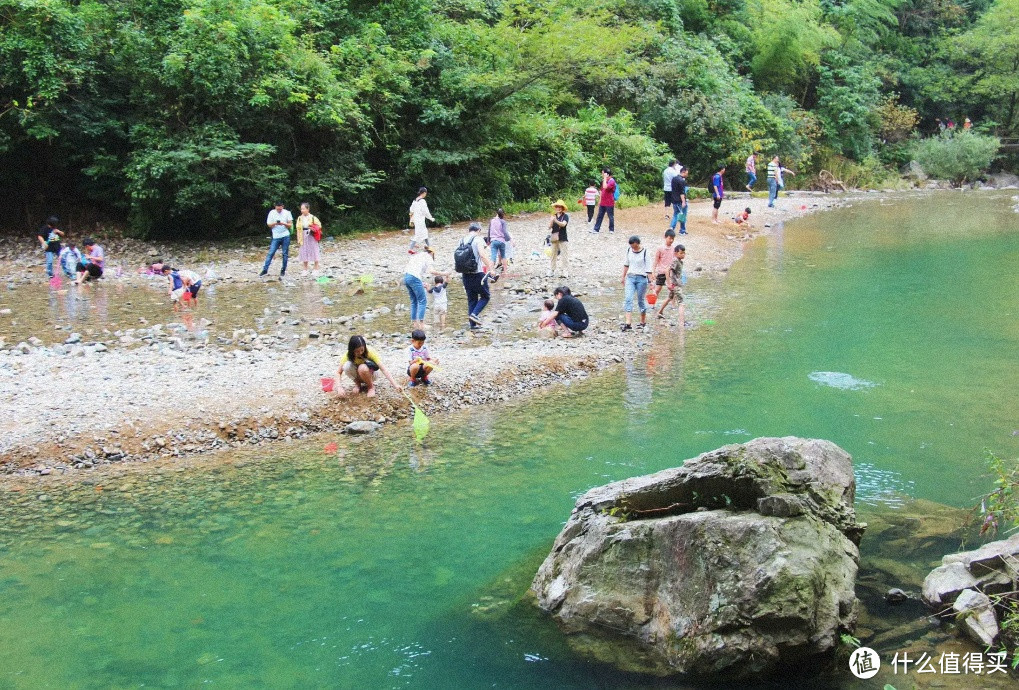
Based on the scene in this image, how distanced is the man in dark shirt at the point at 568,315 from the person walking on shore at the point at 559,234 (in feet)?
13.4

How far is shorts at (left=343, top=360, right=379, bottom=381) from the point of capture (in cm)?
1154

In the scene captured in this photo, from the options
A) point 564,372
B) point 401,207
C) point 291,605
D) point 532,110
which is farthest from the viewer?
point 532,110

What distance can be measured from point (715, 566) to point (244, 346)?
9.76m

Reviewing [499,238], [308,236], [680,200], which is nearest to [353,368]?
[499,238]

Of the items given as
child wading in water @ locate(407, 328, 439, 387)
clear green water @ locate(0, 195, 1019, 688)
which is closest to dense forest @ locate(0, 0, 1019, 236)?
child wading in water @ locate(407, 328, 439, 387)

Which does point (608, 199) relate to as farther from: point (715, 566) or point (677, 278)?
point (715, 566)

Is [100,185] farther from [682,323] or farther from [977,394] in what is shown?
[977,394]

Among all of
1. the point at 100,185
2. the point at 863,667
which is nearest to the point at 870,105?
the point at 100,185

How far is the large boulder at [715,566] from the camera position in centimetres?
630

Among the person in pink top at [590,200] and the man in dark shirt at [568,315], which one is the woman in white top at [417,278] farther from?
the person in pink top at [590,200]

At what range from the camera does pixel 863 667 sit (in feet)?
20.5

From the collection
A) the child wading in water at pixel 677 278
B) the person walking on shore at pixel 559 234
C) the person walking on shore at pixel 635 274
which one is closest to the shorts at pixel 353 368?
the person walking on shore at pixel 635 274

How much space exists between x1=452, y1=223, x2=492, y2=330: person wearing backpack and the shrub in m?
35.7

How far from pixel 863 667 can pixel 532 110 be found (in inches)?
941
